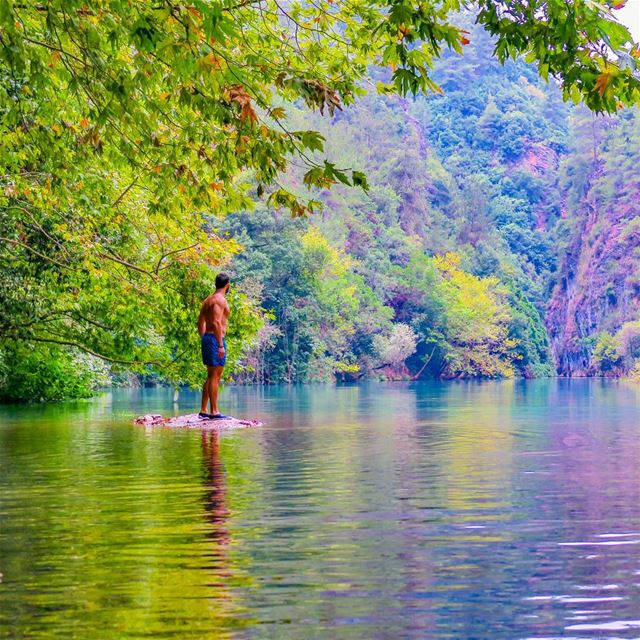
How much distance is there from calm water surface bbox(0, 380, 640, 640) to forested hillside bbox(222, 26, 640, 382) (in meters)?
60.5

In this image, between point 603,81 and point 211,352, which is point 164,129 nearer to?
point 211,352

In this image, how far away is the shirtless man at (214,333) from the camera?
62.7ft

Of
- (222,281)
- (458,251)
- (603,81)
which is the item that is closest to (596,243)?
(458,251)

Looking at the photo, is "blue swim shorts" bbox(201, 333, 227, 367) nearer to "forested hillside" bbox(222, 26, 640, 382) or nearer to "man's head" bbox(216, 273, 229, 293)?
"man's head" bbox(216, 273, 229, 293)

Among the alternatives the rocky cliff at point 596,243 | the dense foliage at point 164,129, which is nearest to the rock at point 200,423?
the dense foliage at point 164,129

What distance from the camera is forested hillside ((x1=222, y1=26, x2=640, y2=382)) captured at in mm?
80750

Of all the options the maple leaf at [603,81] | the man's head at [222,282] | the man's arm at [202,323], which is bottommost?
the man's arm at [202,323]

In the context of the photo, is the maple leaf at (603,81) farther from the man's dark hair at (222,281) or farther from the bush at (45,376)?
the bush at (45,376)

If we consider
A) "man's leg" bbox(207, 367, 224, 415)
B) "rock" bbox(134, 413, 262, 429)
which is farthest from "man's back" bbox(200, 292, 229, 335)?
"rock" bbox(134, 413, 262, 429)

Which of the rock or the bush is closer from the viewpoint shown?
the rock

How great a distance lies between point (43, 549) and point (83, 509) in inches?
71.7

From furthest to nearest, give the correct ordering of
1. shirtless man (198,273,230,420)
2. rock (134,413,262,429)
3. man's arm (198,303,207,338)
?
man's arm (198,303,207,338) → shirtless man (198,273,230,420) → rock (134,413,262,429)

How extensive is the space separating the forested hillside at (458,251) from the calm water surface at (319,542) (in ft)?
199

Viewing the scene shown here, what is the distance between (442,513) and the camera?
8.38 m
